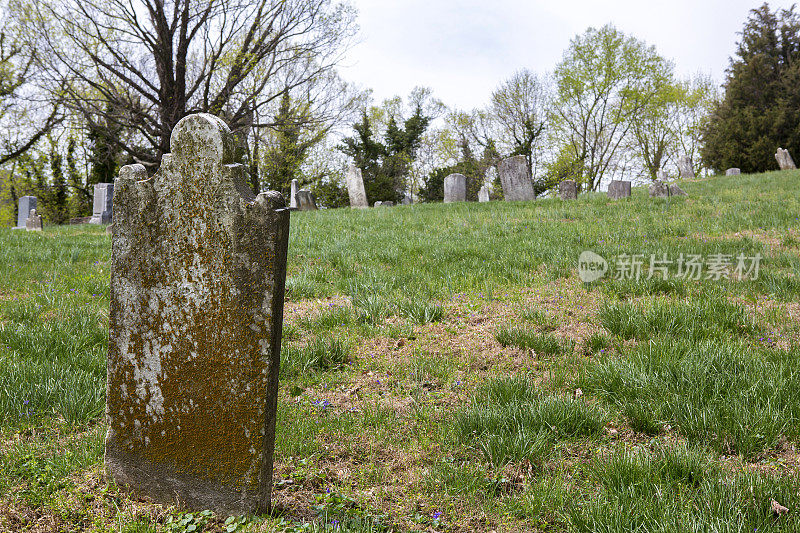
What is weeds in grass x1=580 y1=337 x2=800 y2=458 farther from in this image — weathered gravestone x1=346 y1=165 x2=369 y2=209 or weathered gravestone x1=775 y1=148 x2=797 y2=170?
weathered gravestone x1=775 y1=148 x2=797 y2=170

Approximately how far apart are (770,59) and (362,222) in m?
34.2

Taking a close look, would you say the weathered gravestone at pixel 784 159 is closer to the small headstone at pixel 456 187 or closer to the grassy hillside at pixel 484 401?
the small headstone at pixel 456 187

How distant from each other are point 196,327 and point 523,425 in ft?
6.04

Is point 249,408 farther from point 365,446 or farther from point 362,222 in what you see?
point 362,222

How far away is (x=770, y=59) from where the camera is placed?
3111 centimetres

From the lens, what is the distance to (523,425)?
9.05ft

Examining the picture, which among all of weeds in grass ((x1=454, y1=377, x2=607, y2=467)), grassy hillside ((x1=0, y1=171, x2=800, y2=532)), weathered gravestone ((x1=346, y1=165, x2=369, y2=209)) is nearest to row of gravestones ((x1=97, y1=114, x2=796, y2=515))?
grassy hillside ((x1=0, y1=171, x2=800, y2=532))

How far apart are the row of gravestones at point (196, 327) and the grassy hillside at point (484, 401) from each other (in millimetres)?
211

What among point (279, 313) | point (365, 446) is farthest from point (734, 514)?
point (279, 313)

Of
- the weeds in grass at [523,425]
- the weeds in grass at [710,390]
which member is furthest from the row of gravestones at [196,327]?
the weeds in grass at [710,390]

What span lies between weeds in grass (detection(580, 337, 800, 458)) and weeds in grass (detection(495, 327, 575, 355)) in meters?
0.44

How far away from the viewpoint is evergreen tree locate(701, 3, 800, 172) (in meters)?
28.4

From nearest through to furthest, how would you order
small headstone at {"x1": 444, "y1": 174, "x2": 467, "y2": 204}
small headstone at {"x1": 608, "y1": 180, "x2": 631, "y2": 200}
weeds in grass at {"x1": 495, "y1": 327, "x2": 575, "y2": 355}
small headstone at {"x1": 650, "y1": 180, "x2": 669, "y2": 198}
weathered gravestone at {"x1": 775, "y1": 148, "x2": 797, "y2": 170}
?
1. weeds in grass at {"x1": 495, "y1": 327, "x2": 575, "y2": 355}
2. small headstone at {"x1": 650, "y1": 180, "x2": 669, "y2": 198}
3. small headstone at {"x1": 608, "y1": 180, "x2": 631, "y2": 200}
4. small headstone at {"x1": 444, "y1": 174, "x2": 467, "y2": 204}
5. weathered gravestone at {"x1": 775, "y1": 148, "x2": 797, "y2": 170}

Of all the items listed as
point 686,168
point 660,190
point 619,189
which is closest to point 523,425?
point 660,190
